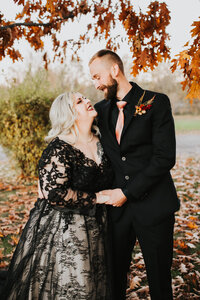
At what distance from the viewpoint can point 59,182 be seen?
2168mm

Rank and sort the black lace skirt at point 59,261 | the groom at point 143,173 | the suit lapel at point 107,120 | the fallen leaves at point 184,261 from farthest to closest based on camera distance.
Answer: the fallen leaves at point 184,261 → the suit lapel at point 107,120 → the groom at point 143,173 → the black lace skirt at point 59,261

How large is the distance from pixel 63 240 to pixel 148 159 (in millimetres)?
1033

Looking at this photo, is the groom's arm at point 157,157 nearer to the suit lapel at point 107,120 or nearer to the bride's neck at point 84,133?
the suit lapel at point 107,120

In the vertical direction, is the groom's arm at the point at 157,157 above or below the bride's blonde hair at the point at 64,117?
below

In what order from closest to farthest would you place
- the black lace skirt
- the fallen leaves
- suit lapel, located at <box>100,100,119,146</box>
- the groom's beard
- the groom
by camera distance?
the black lace skirt, the groom, suit lapel, located at <box>100,100,119,146</box>, the groom's beard, the fallen leaves

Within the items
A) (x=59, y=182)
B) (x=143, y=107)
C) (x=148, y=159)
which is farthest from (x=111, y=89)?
(x=59, y=182)

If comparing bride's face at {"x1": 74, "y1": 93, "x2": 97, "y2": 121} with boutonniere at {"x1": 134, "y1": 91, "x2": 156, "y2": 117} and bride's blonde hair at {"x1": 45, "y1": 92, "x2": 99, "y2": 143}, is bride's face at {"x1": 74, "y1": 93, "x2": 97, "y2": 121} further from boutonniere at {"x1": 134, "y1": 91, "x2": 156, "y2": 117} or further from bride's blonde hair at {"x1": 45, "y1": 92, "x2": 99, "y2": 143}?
boutonniere at {"x1": 134, "y1": 91, "x2": 156, "y2": 117}

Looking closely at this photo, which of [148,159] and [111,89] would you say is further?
[111,89]

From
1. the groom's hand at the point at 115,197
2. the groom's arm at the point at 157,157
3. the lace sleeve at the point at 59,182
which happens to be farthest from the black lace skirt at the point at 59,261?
the groom's arm at the point at 157,157

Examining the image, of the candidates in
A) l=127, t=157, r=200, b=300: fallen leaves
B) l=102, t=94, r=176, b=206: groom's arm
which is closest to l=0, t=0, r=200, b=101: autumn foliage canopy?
l=102, t=94, r=176, b=206: groom's arm

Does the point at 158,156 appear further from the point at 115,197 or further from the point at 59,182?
the point at 59,182

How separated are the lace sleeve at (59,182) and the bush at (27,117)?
514 centimetres

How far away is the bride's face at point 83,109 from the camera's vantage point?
2.52 meters

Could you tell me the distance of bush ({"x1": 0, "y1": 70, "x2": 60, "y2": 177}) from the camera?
704 centimetres
